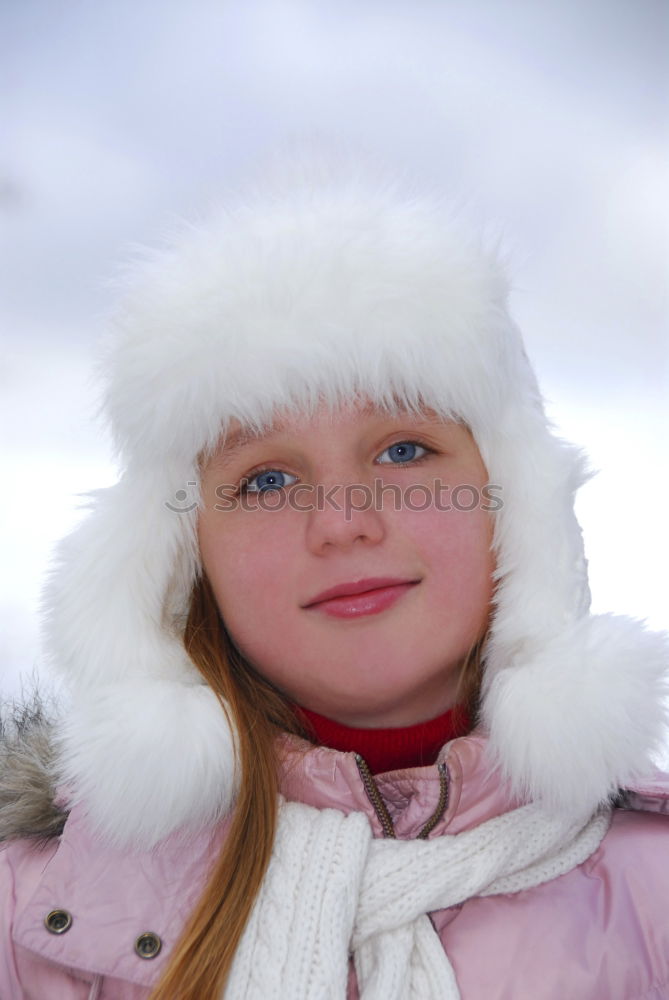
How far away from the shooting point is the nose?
120 centimetres

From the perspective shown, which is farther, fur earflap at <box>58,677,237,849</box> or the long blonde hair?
fur earflap at <box>58,677,237,849</box>

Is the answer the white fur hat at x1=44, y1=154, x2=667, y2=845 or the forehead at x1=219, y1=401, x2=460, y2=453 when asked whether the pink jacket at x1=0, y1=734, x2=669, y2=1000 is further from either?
the forehead at x1=219, y1=401, x2=460, y2=453

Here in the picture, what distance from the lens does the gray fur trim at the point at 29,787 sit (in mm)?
1315

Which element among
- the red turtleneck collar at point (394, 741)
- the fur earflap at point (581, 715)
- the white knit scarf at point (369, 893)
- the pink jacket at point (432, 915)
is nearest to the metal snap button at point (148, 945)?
the pink jacket at point (432, 915)

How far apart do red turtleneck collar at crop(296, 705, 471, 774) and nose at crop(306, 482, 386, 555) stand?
0.31m

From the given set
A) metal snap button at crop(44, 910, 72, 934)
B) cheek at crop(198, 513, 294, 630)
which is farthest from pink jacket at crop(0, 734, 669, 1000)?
cheek at crop(198, 513, 294, 630)

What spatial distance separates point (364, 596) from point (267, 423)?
28 cm

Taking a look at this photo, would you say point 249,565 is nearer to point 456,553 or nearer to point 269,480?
point 269,480

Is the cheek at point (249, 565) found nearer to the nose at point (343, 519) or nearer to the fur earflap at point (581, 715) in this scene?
the nose at point (343, 519)

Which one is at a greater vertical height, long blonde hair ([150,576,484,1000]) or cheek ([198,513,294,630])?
cheek ([198,513,294,630])

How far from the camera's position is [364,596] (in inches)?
48.6

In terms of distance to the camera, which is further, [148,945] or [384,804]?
[384,804]

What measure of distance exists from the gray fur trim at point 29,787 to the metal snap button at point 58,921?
0.18 metres

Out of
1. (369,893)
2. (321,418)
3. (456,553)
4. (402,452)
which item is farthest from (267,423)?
(369,893)
